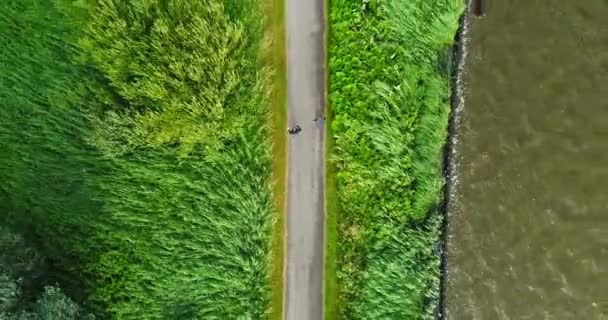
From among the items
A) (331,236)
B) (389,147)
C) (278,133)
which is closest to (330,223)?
(331,236)

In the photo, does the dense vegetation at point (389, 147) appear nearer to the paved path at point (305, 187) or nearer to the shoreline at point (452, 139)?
the shoreline at point (452, 139)

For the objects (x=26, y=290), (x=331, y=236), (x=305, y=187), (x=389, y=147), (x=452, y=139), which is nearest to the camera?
(x=26, y=290)

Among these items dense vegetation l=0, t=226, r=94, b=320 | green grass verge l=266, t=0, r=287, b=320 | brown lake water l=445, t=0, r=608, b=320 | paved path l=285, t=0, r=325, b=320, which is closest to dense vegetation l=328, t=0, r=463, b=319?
paved path l=285, t=0, r=325, b=320

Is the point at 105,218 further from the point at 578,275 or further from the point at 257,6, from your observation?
the point at 578,275

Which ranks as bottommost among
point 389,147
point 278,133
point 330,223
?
point 330,223

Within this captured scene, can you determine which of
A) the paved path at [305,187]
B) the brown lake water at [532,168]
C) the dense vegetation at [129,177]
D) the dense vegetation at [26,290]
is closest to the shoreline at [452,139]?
the brown lake water at [532,168]

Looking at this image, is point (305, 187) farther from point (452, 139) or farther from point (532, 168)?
point (532, 168)


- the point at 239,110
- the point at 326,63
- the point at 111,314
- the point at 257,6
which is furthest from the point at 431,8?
the point at 111,314
